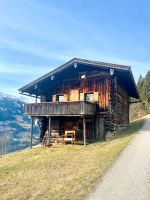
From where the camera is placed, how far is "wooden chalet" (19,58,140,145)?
2739 centimetres

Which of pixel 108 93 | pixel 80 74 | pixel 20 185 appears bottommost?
pixel 20 185

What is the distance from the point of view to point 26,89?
110 ft

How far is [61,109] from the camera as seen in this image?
2764 cm

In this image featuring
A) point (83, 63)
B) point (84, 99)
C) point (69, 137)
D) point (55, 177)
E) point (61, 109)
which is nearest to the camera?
point (55, 177)

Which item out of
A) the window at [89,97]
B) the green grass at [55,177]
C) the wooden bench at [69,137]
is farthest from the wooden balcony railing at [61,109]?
the green grass at [55,177]

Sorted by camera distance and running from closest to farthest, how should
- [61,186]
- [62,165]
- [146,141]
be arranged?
[61,186] < [62,165] < [146,141]

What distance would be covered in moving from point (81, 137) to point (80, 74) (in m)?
6.52

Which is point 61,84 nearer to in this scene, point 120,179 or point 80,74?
point 80,74

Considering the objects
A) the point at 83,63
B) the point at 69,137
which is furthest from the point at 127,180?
the point at 83,63

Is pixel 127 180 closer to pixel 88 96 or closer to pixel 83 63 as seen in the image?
pixel 88 96

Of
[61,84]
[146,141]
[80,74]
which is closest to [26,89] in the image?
Answer: [61,84]

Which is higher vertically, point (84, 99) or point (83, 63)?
point (83, 63)

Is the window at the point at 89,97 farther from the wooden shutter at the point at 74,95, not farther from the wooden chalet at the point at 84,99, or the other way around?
the wooden shutter at the point at 74,95

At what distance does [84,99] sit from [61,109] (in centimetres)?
307
